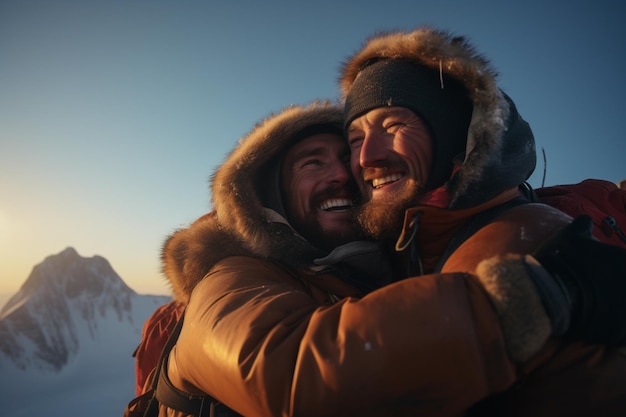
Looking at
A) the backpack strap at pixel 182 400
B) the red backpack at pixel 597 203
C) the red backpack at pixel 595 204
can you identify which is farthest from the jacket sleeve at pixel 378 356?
the red backpack at pixel 597 203

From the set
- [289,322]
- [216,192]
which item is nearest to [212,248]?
[216,192]

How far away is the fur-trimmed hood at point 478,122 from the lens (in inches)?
Result: 68.1

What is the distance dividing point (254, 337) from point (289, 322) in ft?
0.44

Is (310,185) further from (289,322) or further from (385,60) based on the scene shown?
(289,322)

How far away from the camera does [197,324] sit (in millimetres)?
1486

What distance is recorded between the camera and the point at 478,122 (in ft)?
6.04

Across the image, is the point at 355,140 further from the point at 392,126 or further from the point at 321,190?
the point at 321,190

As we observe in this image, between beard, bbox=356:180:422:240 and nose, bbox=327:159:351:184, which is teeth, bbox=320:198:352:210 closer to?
nose, bbox=327:159:351:184

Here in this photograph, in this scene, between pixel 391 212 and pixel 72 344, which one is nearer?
pixel 391 212

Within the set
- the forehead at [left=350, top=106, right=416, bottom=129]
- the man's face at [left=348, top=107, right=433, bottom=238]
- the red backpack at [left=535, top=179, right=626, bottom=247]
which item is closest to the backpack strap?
the man's face at [left=348, top=107, right=433, bottom=238]

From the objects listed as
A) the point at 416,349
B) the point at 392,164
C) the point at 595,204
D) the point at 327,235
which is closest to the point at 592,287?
the point at 416,349

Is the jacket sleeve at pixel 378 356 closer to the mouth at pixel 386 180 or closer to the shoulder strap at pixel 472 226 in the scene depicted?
the shoulder strap at pixel 472 226

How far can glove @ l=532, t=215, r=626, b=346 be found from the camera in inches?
41.5

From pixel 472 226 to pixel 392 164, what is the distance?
2.24 ft
